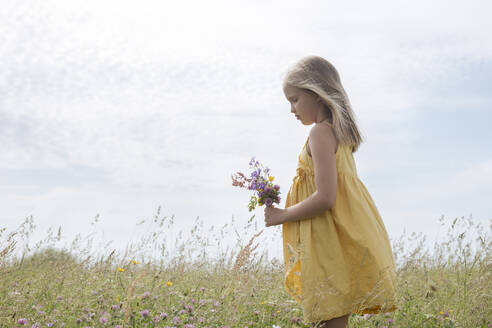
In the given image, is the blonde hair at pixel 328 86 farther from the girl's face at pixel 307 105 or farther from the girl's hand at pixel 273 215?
the girl's hand at pixel 273 215

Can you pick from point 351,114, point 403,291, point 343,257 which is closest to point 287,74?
point 351,114

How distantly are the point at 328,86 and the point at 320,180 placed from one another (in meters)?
0.81

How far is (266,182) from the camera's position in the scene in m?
3.14

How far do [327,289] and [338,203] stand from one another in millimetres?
574

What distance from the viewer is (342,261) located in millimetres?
2959

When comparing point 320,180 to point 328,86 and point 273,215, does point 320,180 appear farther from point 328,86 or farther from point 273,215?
point 328,86

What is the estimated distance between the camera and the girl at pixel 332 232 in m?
2.91

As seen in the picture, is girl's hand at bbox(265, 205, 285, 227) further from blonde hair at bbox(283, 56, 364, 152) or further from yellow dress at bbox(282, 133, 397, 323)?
blonde hair at bbox(283, 56, 364, 152)

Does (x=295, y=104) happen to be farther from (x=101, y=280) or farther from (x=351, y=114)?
(x=101, y=280)

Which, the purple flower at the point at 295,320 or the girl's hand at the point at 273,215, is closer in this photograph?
the girl's hand at the point at 273,215

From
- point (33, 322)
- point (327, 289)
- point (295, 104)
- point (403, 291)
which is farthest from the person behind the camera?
point (403, 291)

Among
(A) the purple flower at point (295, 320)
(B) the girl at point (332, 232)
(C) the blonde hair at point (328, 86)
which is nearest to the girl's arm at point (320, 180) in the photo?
(B) the girl at point (332, 232)

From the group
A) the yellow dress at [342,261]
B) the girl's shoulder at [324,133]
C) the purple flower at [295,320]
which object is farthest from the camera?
the purple flower at [295,320]

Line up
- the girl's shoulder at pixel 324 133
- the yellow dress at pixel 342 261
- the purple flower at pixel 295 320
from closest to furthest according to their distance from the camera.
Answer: the yellow dress at pixel 342 261 → the girl's shoulder at pixel 324 133 → the purple flower at pixel 295 320
